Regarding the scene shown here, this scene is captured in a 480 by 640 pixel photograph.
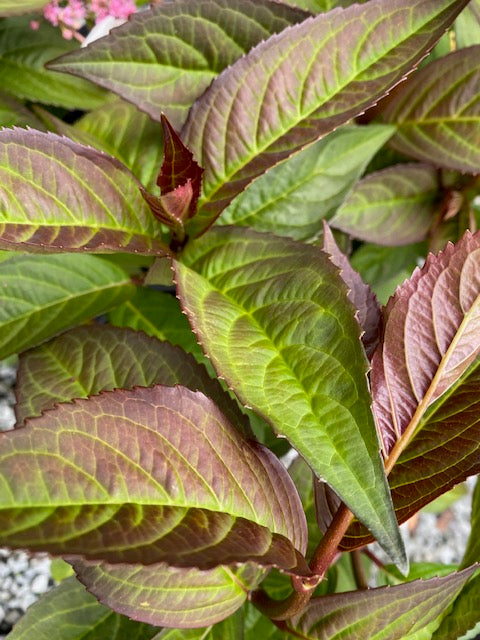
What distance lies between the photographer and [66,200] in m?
0.47

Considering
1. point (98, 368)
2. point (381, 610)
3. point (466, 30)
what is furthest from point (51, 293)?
point (466, 30)

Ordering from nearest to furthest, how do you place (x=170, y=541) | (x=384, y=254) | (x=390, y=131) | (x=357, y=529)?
(x=170, y=541) → (x=357, y=529) → (x=390, y=131) → (x=384, y=254)

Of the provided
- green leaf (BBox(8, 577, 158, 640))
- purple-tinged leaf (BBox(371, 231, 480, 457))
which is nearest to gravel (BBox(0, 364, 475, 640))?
green leaf (BBox(8, 577, 158, 640))

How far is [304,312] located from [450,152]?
0.34 meters

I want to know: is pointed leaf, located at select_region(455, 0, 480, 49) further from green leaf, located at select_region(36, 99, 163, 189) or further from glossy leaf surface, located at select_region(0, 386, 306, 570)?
glossy leaf surface, located at select_region(0, 386, 306, 570)

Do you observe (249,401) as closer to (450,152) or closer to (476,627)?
(476,627)

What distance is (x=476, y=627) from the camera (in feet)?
1.66

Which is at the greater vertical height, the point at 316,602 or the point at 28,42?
the point at 28,42

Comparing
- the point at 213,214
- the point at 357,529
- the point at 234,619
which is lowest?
the point at 234,619

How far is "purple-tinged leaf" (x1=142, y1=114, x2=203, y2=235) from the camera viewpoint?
18.6 inches

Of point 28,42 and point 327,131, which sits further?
point 28,42

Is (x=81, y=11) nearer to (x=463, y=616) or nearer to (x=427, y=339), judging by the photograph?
(x=427, y=339)

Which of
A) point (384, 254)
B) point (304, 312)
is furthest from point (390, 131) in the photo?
point (304, 312)

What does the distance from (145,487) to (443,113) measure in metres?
0.49
